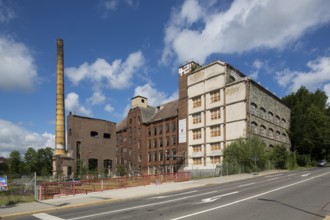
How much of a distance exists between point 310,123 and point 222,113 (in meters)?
20.5

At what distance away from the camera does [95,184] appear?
31.2 meters

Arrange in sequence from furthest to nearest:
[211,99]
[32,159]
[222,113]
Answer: [32,159] < [211,99] < [222,113]

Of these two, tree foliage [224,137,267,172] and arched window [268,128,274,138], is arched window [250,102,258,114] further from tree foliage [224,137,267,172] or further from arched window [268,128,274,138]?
Answer: tree foliage [224,137,267,172]

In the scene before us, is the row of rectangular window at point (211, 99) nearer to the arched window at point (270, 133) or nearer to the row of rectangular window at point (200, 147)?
the row of rectangular window at point (200, 147)

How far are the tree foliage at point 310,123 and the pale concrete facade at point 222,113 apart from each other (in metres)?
4.11

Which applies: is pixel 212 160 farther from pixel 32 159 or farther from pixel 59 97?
pixel 32 159

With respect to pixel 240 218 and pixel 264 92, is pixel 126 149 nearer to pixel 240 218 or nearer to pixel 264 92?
pixel 264 92

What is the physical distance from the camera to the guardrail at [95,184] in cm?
2294

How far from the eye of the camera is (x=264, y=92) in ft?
205

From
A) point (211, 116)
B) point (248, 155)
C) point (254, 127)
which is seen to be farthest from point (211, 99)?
point (248, 155)

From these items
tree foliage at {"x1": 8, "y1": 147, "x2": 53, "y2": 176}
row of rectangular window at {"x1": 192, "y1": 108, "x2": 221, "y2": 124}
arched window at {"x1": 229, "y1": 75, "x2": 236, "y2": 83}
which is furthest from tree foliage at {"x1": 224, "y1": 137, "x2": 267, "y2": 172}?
tree foliage at {"x1": 8, "y1": 147, "x2": 53, "y2": 176}

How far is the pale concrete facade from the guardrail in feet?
76.7

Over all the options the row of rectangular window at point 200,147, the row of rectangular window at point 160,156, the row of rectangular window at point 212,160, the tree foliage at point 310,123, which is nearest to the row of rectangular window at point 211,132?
the row of rectangular window at point 200,147

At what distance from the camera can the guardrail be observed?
22938 millimetres
